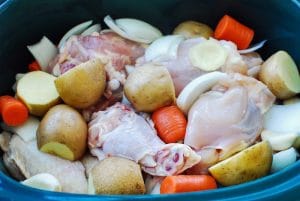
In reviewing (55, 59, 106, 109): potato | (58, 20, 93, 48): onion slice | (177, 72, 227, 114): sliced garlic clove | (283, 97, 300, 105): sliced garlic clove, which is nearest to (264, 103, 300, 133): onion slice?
(283, 97, 300, 105): sliced garlic clove

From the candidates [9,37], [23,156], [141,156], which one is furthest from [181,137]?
[9,37]

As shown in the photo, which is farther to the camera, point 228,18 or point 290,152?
point 228,18

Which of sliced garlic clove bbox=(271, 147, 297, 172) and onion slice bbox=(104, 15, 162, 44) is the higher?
onion slice bbox=(104, 15, 162, 44)

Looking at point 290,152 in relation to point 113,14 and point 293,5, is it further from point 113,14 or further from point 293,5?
point 113,14

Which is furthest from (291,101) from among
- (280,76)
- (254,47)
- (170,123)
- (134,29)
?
(134,29)

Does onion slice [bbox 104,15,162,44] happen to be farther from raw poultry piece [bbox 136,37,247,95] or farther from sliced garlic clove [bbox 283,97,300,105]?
sliced garlic clove [bbox 283,97,300,105]

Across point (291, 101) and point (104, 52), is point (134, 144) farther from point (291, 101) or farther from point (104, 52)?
point (291, 101)
